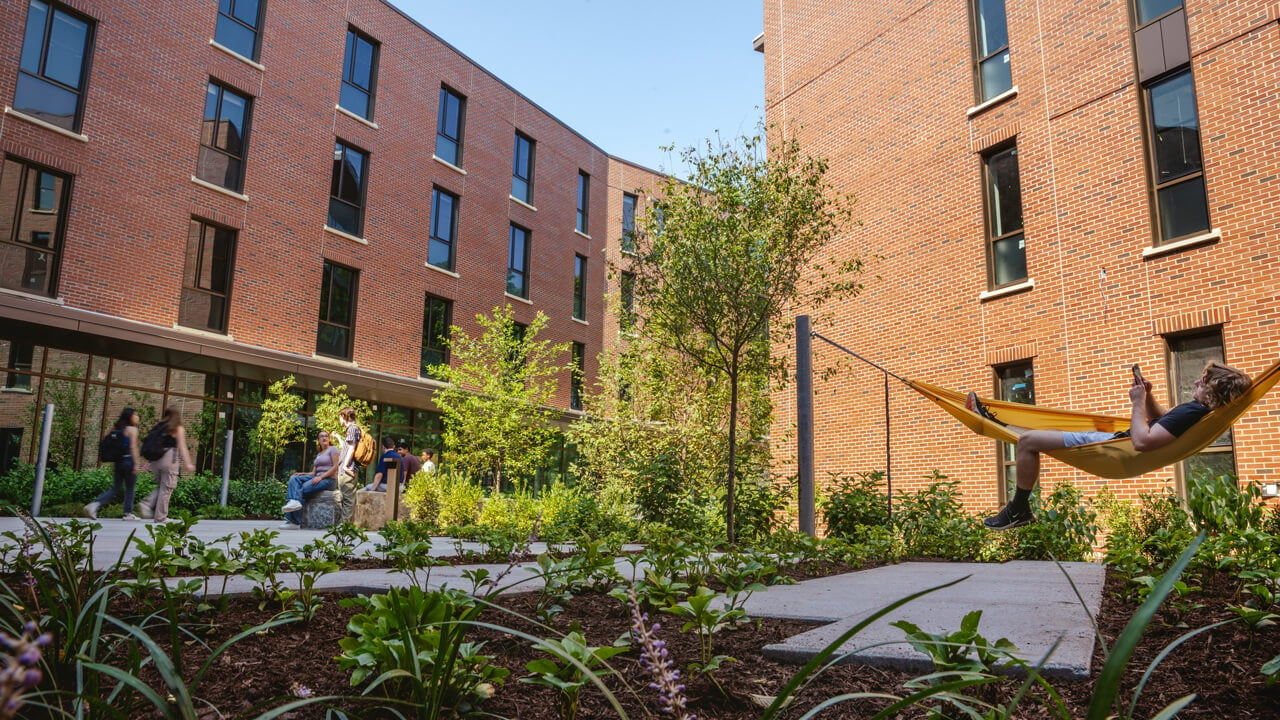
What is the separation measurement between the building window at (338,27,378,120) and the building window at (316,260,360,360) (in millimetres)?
4589

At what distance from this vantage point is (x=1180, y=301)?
34.5 ft

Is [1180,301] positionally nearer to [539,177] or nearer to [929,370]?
[929,370]

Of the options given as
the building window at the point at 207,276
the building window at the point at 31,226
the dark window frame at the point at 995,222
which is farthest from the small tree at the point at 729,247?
the building window at the point at 31,226

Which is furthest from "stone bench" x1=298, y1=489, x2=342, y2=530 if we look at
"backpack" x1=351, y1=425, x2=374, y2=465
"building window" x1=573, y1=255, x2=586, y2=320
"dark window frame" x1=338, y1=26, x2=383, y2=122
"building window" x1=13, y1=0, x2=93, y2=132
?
"building window" x1=573, y1=255, x2=586, y2=320

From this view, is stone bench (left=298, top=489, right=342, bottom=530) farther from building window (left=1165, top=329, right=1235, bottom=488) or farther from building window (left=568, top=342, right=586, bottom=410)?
building window (left=568, top=342, right=586, bottom=410)

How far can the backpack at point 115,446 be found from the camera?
9.48m

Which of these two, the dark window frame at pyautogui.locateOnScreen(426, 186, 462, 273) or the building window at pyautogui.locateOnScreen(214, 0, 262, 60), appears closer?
the building window at pyautogui.locateOnScreen(214, 0, 262, 60)

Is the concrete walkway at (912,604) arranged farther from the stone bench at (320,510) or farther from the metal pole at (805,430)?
the stone bench at (320,510)

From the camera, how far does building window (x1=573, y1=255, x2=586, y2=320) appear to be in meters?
28.1

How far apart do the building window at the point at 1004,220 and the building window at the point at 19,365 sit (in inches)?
714

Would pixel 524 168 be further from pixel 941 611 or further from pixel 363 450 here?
pixel 941 611

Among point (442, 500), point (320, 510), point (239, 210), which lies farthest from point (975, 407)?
point (239, 210)

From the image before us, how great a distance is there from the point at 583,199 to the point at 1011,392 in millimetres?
19735

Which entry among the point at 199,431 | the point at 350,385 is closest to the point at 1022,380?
the point at 350,385
